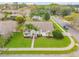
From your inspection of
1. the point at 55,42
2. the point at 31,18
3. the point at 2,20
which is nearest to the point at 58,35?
the point at 55,42

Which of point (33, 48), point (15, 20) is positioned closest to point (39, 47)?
point (33, 48)

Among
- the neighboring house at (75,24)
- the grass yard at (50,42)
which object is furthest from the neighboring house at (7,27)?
the neighboring house at (75,24)

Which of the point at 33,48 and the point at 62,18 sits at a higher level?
the point at 62,18

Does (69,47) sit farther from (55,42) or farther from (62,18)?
(62,18)

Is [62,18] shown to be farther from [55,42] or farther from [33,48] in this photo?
[33,48]

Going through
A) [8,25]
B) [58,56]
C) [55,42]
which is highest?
[8,25]

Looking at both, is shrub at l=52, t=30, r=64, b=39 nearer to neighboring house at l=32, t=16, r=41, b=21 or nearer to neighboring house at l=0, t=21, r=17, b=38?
neighboring house at l=32, t=16, r=41, b=21
